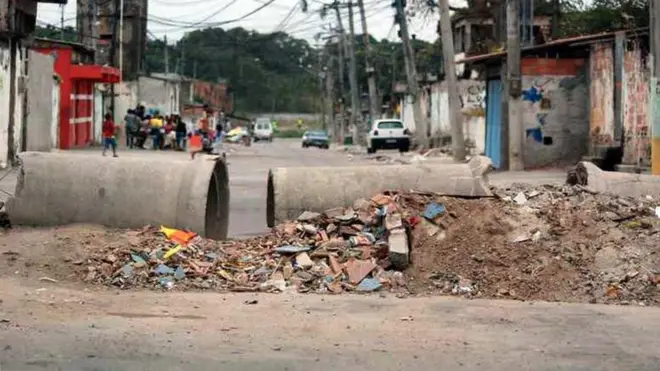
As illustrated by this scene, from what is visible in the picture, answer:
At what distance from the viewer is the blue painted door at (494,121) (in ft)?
100

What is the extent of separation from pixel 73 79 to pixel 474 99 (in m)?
17.5

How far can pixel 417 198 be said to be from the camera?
38.4ft

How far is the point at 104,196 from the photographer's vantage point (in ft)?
39.2

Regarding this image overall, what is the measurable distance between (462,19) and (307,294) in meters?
52.6

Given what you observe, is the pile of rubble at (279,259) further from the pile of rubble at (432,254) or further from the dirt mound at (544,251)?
the dirt mound at (544,251)

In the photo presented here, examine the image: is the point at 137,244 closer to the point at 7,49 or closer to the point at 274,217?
the point at 274,217

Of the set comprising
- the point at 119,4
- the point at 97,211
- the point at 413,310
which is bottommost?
Result: the point at 413,310

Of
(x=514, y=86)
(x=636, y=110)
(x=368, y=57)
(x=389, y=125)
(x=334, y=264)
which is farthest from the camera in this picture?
(x=368, y=57)

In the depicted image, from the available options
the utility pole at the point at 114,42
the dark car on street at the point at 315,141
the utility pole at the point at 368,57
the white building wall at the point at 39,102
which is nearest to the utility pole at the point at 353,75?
the utility pole at the point at 368,57

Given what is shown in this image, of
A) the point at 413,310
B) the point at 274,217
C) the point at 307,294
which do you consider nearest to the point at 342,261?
the point at 307,294

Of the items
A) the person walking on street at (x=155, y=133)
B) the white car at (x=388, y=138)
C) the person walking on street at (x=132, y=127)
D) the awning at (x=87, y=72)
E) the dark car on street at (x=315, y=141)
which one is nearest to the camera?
the awning at (x=87, y=72)

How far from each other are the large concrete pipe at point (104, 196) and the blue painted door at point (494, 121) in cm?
1895

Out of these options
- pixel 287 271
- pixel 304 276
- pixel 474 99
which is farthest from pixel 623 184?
pixel 474 99

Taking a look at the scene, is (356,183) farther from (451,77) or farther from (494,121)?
(494,121)
